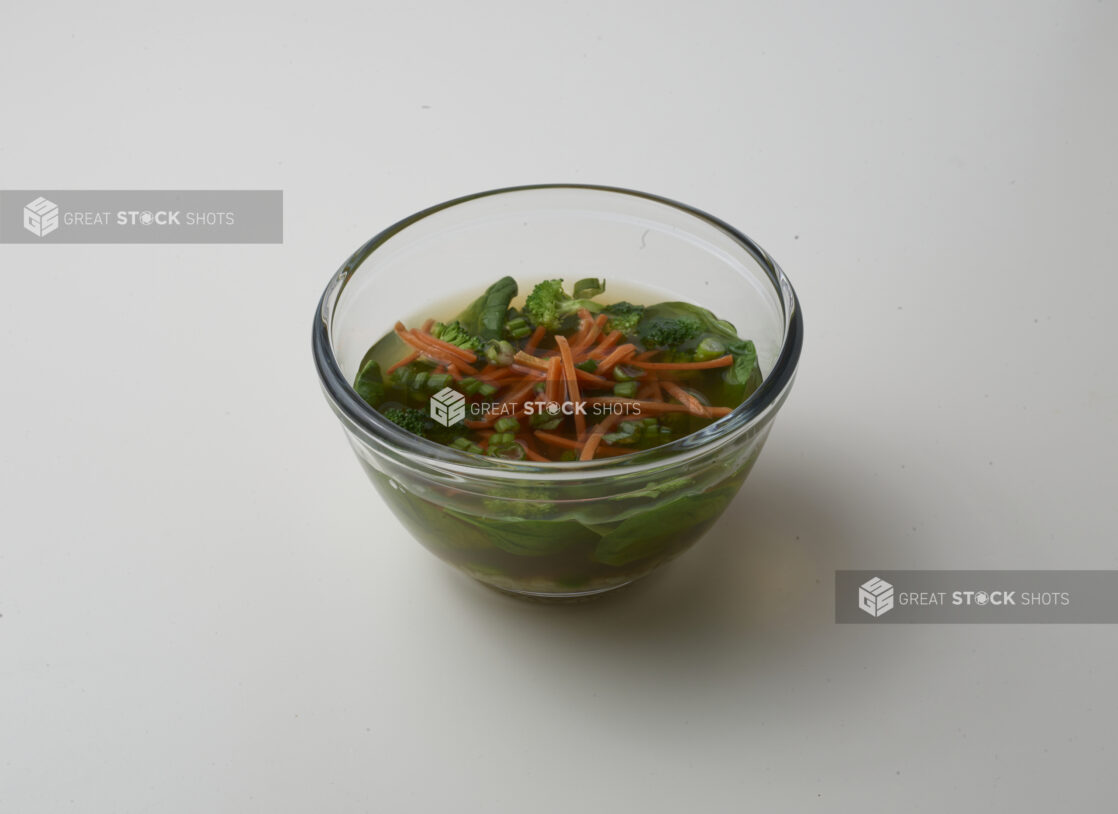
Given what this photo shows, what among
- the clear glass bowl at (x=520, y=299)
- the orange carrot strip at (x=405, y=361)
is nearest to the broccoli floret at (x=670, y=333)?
the clear glass bowl at (x=520, y=299)

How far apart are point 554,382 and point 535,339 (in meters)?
0.15

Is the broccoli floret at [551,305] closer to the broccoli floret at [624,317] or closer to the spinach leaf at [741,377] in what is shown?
the broccoli floret at [624,317]

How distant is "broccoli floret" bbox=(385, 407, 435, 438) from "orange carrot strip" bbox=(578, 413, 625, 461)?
21 cm

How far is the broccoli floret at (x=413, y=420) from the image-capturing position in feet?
4.63

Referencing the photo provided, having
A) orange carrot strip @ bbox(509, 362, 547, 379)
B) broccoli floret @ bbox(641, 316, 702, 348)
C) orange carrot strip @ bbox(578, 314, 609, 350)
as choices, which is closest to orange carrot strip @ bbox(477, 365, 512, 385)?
orange carrot strip @ bbox(509, 362, 547, 379)

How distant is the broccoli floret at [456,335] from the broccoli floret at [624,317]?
0.66 feet

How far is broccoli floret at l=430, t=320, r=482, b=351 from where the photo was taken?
156cm

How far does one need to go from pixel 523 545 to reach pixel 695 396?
34 cm

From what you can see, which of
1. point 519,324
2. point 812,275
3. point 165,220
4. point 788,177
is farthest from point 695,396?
point 165,220

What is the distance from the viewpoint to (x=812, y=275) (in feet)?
7.24

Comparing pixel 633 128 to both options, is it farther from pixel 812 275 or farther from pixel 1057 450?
pixel 1057 450

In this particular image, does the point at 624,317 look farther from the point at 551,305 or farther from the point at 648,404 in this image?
the point at 648,404

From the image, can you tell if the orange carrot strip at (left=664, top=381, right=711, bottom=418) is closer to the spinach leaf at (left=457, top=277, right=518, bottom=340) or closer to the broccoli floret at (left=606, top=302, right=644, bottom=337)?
the broccoli floret at (left=606, top=302, right=644, bottom=337)

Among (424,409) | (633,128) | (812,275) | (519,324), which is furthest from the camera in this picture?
(633,128)
